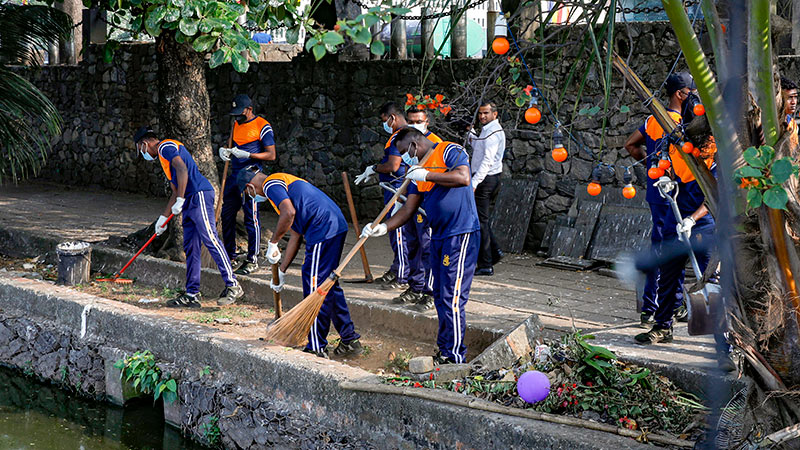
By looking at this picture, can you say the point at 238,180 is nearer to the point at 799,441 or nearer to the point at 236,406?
the point at 236,406

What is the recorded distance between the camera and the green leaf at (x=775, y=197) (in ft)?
10.3

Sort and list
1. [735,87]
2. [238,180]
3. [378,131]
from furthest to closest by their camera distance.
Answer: [378,131], [238,180], [735,87]

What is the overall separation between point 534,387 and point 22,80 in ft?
23.3

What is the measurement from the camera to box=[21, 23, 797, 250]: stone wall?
919cm

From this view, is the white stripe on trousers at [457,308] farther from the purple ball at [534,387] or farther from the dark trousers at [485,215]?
the dark trousers at [485,215]

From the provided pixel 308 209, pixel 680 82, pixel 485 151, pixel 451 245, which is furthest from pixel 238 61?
pixel 680 82

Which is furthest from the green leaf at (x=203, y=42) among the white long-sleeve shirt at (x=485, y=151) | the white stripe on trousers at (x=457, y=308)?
the white long-sleeve shirt at (x=485, y=151)

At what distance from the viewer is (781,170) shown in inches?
123

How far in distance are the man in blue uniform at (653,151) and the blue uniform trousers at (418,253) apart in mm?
1865

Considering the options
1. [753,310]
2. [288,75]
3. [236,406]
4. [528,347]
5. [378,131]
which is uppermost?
[288,75]

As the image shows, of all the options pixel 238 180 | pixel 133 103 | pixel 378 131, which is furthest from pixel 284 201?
pixel 133 103

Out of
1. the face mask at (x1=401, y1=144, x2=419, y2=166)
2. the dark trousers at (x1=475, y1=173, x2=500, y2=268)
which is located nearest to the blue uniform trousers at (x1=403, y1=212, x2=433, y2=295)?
the dark trousers at (x1=475, y1=173, x2=500, y2=268)

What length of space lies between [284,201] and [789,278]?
11.5 ft

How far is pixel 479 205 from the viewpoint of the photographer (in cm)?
896
